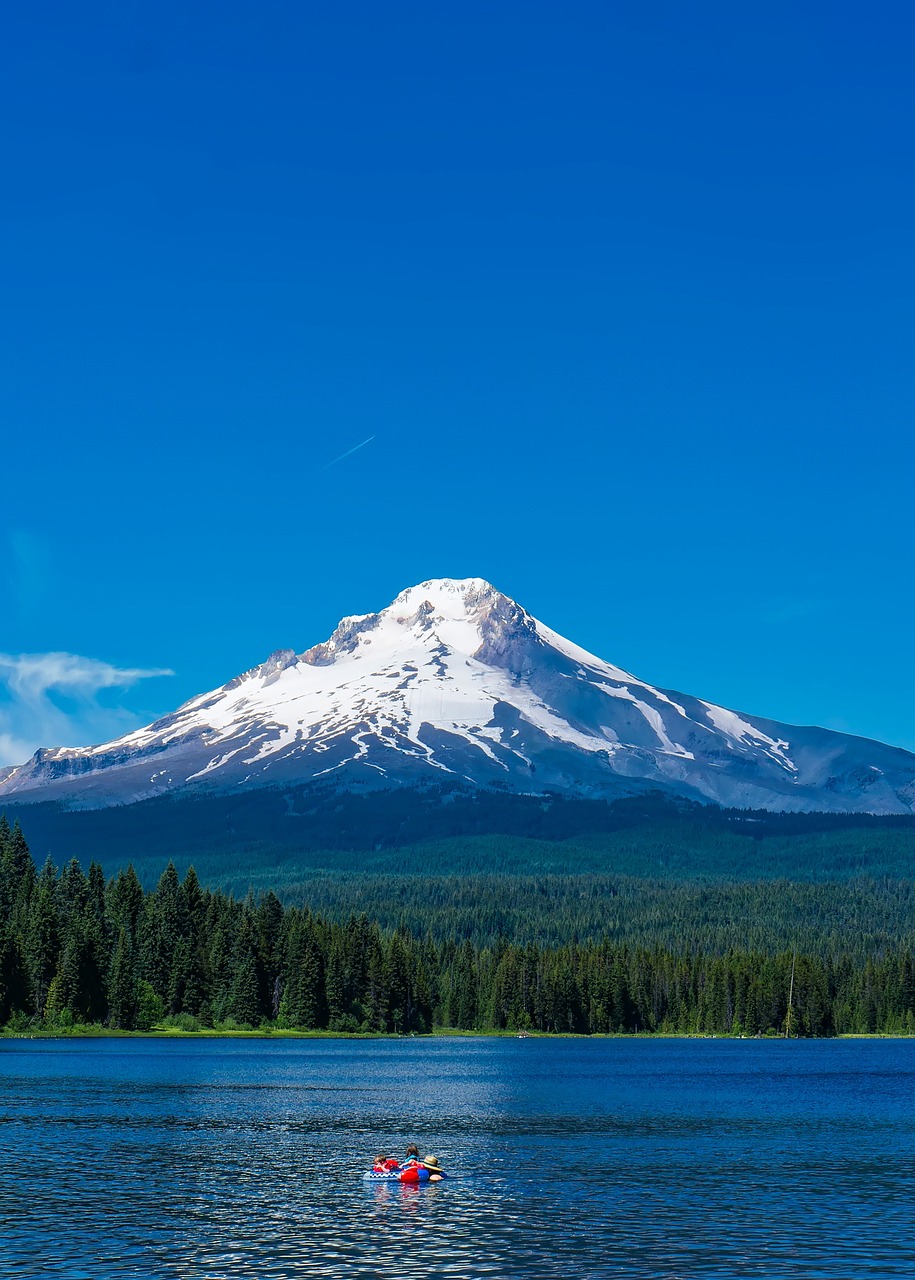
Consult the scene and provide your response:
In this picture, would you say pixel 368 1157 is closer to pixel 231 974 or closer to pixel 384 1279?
pixel 384 1279

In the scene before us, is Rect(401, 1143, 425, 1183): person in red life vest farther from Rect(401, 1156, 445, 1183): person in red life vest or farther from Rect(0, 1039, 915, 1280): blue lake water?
Rect(0, 1039, 915, 1280): blue lake water

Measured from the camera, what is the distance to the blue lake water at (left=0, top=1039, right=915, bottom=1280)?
158 feet

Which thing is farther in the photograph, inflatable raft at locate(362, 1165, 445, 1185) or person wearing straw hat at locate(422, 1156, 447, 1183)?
person wearing straw hat at locate(422, 1156, 447, 1183)

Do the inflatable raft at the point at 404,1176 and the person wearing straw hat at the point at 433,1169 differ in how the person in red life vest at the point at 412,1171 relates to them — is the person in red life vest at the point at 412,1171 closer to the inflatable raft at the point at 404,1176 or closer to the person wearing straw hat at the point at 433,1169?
the inflatable raft at the point at 404,1176

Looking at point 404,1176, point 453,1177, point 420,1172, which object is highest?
point 420,1172

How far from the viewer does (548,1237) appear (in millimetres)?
51906

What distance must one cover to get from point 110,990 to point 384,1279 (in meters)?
140

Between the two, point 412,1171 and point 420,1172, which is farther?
point 420,1172

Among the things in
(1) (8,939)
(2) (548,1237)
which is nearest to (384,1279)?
(2) (548,1237)

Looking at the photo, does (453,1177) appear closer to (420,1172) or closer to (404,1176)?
(420,1172)

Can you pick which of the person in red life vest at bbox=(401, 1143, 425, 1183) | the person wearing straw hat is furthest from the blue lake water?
the person wearing straw hat

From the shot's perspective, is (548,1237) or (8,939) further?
(8,939)

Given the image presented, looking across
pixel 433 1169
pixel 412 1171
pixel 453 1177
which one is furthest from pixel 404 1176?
pixel 453 1177

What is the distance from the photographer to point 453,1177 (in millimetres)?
67438
